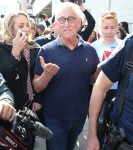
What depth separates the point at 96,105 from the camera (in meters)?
1.93

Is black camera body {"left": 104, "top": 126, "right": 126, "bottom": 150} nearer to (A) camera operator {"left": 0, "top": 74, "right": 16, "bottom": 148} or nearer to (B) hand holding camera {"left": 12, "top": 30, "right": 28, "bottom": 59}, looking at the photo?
(A) camera operator {"left": 0, "top": 74, "right": 16, "bottom": 148}

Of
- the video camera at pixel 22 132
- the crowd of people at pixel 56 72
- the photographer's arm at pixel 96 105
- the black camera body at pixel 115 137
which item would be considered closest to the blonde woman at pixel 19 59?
the crowd of people at pixel 56 72

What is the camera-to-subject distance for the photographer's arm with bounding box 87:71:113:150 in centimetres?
188

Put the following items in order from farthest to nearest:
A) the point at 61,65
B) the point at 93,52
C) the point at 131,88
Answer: the point at 93,52 < the point at 61,65 < the point at 131,88

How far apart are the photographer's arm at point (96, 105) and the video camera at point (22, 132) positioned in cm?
56

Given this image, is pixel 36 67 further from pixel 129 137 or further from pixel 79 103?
pixel 129 137

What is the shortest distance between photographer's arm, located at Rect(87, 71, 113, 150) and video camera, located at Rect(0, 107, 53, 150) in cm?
56

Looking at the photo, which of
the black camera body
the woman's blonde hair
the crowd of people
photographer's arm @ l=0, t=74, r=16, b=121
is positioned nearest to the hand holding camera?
the crowd of people

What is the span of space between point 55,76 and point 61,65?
0.11 metres

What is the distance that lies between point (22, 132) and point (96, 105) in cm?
69

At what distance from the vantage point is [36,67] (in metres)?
2.65

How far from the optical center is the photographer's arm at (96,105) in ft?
6.16

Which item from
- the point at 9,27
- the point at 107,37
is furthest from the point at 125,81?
the point at 107,37

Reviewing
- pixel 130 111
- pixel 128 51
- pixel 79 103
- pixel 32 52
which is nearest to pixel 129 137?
pixel 130 111
